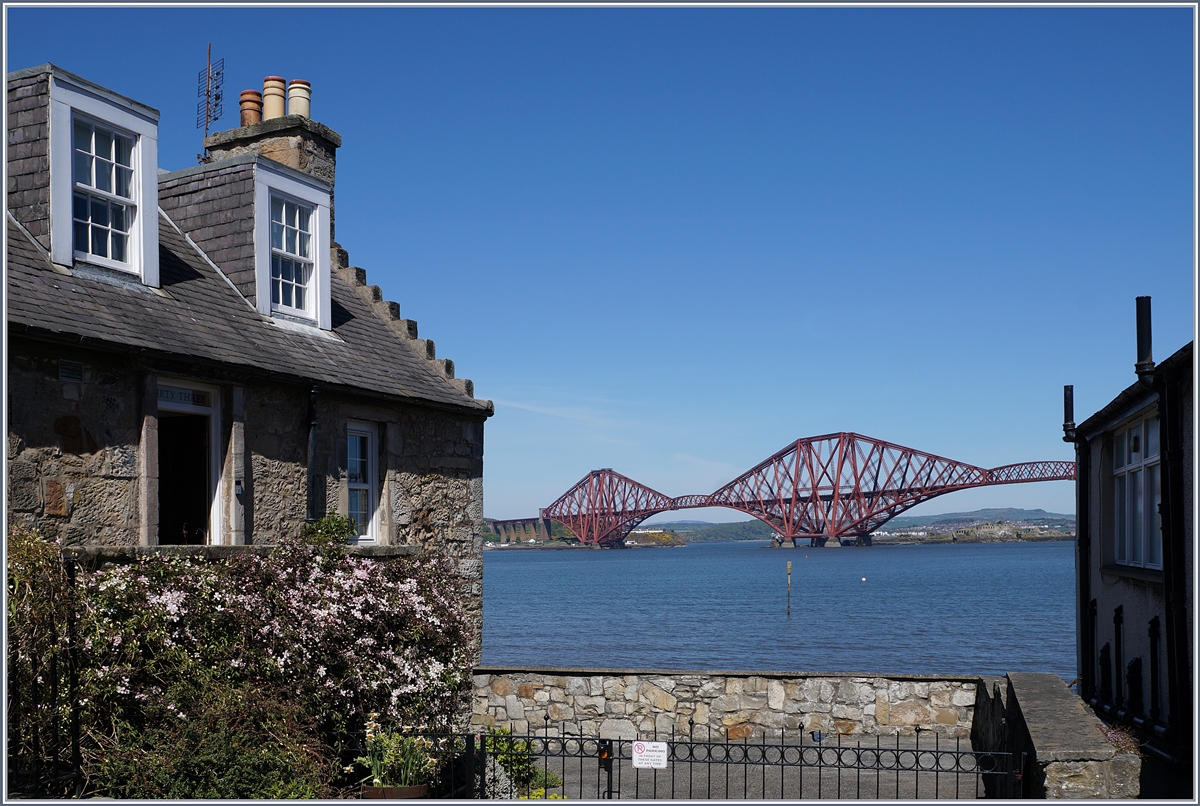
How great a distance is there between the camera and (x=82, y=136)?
34.2 feet

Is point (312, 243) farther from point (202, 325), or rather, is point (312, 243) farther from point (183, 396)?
point (183, 396)

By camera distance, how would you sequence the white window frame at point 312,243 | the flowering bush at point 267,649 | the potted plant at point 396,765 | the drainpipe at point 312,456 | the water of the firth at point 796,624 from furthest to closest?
the water of the firth at point 796,624 → the white window frame at point 312,243 → the drainpipe at point 312,456 → the potted plant at point 396,765 → the flowering bush at point 267,649

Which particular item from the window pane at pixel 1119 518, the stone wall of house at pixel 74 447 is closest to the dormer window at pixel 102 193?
the stone wall of house at pixel 74 447

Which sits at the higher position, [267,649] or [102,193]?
[102,193]

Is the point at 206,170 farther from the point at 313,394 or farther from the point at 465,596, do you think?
the point at 465,596

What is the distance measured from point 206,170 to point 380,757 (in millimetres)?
7699

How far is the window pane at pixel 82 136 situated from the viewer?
10367 mm

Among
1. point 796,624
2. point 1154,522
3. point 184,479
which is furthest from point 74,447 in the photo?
point 796,624

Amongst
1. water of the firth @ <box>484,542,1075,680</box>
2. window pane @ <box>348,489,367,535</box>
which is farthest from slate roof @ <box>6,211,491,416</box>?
water of the firth @ <box>484,542,1075,680</box>

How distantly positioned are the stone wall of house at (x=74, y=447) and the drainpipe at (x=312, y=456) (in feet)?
7.18

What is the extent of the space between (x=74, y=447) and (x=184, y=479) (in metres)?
2.05

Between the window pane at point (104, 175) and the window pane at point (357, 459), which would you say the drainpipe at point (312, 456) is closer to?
the window pane at point (357, 459)

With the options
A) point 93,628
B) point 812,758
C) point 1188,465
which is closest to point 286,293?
point 93,628

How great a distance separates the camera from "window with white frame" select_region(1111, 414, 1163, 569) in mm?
11352
